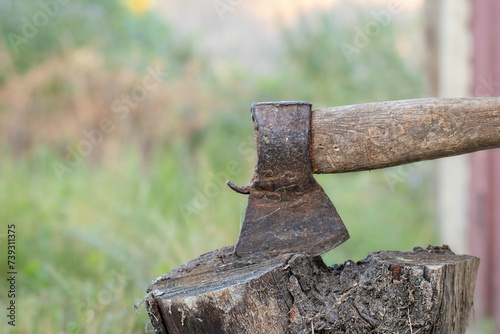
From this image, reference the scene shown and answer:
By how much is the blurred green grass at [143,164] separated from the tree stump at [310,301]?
3.07ft

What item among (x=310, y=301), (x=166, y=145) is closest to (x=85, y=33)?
(x=166, y=145)

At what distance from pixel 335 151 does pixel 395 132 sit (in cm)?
17

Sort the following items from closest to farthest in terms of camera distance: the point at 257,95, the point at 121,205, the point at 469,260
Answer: the point at 469,260, the point at 121,205, the point at 257,95

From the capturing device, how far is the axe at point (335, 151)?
1.56 m

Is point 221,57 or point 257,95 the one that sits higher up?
point 221,57

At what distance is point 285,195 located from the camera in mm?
1582

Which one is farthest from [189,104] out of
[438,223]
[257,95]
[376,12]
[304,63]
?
[438,223]

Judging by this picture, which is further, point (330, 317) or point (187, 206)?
point (187, 206)

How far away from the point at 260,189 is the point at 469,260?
589 millimetres

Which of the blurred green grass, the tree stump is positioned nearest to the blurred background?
the blurred green grass

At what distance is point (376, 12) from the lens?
8.54m

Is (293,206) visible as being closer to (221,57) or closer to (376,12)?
(376,12)

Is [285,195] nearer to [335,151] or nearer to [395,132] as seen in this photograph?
[335,151]

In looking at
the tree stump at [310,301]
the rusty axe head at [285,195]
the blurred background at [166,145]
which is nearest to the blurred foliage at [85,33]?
the blurred background at [166,145]
